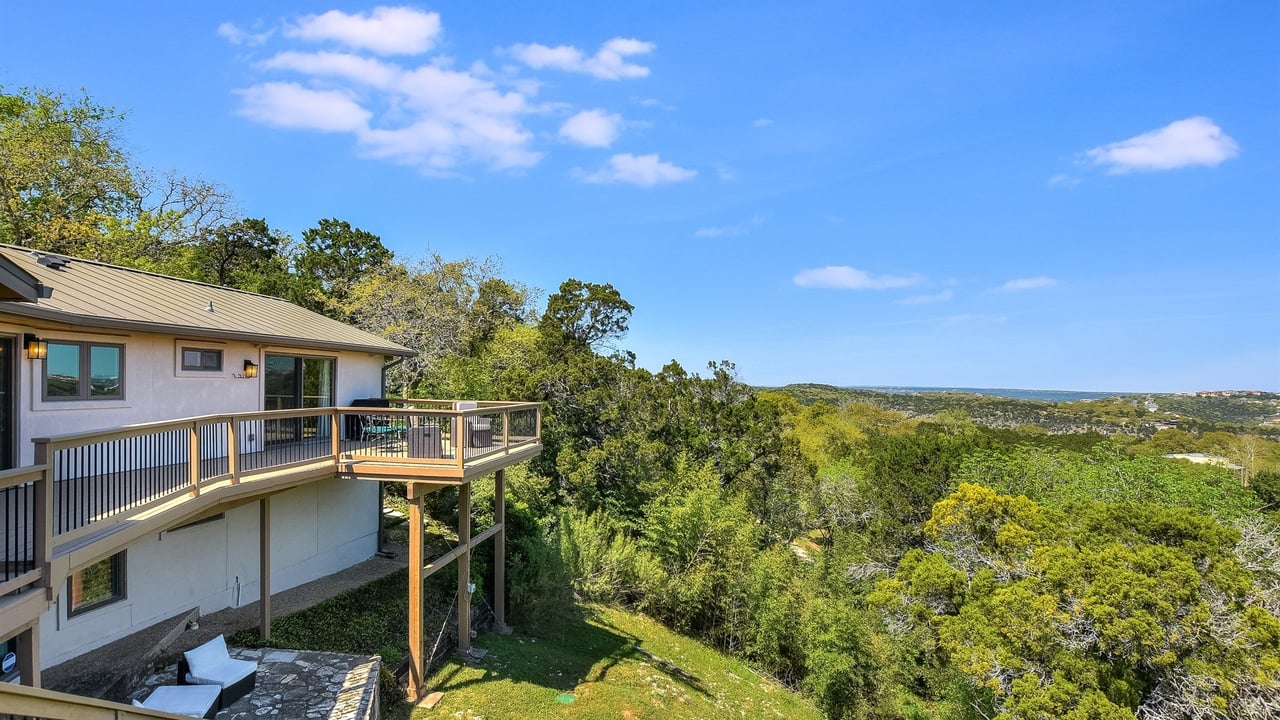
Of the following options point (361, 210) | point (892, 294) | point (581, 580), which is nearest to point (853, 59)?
point (581, 580)

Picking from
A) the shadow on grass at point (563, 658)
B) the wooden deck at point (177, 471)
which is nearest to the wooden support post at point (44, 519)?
the wooden deck at point (177, 471)

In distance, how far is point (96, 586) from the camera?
8.09 meters

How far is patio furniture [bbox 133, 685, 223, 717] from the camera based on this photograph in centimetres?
630

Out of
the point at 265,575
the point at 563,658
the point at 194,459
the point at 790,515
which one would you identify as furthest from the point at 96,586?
the point at 790,515

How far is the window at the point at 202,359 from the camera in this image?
8789mm

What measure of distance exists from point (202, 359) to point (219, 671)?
466 cm

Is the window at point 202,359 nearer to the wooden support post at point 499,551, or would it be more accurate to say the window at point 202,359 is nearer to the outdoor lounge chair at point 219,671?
the outdoor lounge chair at point 219,671

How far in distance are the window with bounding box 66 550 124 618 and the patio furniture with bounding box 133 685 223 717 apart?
88.8 inches

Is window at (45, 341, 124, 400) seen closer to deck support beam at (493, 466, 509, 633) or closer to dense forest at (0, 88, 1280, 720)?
deck support beam at (493, 466, 509, 633)

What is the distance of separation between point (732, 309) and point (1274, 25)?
77.7 feet

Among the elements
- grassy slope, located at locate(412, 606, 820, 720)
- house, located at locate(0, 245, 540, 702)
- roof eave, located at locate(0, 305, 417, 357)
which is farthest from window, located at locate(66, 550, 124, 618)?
grassy slope, located at locate(412, 606, 820, 720)

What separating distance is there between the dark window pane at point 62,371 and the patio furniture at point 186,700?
383 centimetres

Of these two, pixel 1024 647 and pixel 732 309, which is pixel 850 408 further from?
pixel 1024 647

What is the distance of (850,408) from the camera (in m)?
61.1
